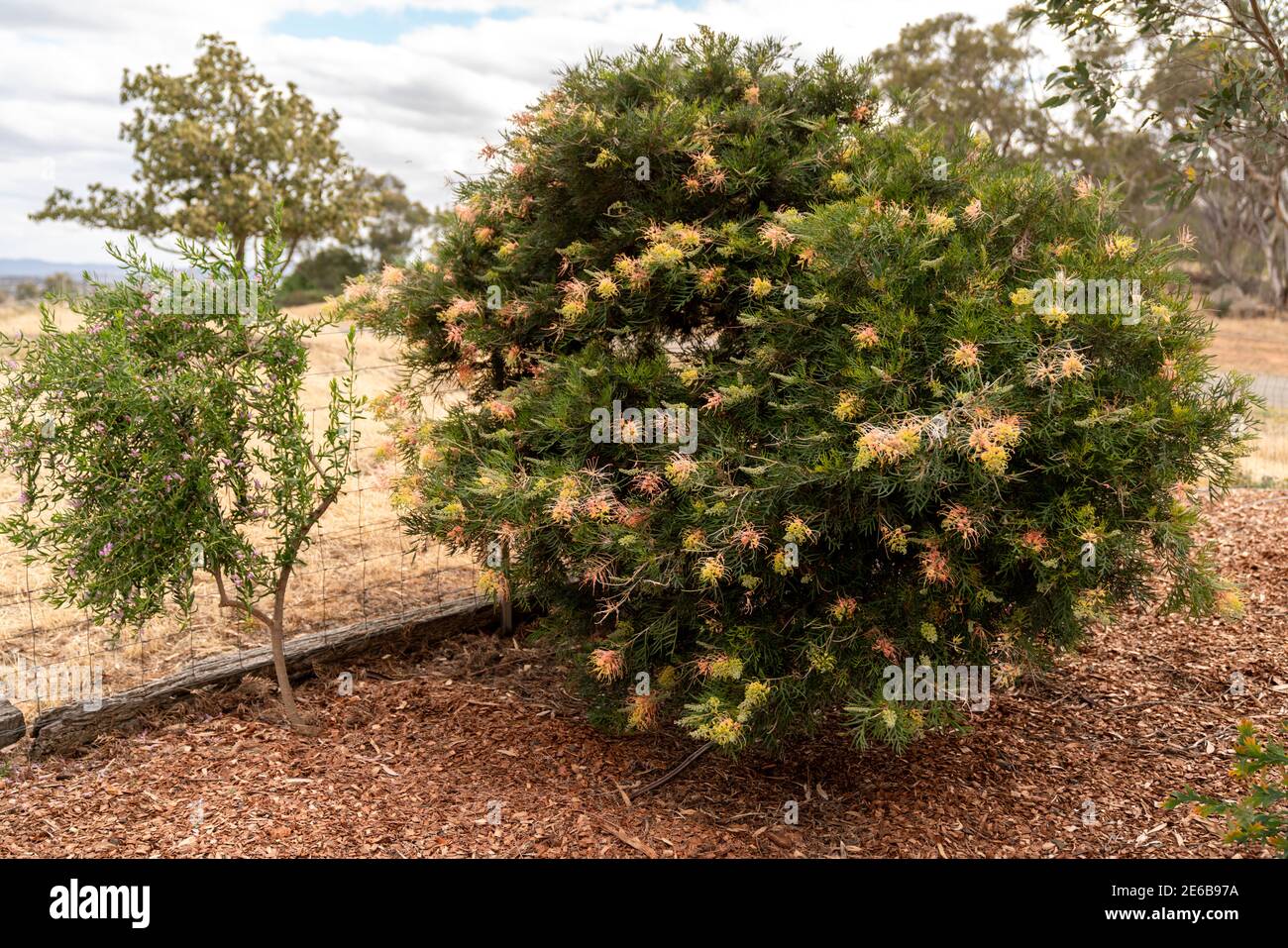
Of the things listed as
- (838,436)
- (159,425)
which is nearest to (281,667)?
(159,425)

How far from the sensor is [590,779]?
183 inches

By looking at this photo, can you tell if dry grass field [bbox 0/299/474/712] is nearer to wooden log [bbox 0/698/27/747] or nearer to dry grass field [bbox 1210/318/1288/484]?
wooden log [bbox 0/698/27/747]

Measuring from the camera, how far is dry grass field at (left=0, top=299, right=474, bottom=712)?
5.61m

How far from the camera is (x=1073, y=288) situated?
3799mm

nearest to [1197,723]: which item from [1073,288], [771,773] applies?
[771,773]

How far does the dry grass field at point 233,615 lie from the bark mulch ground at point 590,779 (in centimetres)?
57

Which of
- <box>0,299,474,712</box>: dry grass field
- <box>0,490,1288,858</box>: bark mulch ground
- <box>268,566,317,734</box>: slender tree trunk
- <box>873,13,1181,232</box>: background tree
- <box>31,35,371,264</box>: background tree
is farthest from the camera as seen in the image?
<box>873,13,1181,232</box>: background tree

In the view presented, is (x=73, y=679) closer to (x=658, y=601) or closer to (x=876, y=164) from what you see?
(x=658, y=601)

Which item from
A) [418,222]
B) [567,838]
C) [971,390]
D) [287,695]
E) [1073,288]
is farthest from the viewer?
[418,222]

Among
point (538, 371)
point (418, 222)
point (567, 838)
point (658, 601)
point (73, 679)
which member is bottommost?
point (567, 838)

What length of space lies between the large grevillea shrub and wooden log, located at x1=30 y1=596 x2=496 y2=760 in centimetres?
149

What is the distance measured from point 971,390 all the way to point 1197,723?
2.77 m

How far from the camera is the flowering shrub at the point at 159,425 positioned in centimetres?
423

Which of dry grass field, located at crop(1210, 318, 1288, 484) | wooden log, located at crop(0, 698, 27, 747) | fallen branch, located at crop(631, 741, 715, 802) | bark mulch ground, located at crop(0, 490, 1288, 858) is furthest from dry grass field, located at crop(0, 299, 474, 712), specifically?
dry grass field, located at crop(1210, 318, 1288, 484)
